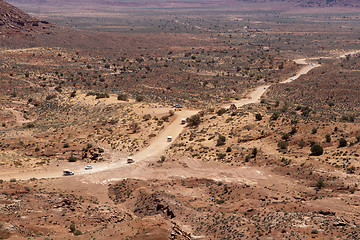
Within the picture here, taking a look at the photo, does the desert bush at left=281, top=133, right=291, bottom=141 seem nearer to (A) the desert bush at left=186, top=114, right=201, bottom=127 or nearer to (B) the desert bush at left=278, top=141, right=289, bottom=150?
(B) the desert bush at left=278, top=141, right=289, bottom=150

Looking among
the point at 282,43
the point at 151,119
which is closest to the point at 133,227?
the point at 151,119

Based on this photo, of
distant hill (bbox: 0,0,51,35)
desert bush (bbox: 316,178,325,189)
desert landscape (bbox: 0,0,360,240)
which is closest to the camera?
desert landscape (bbox: 0,0,360,240)

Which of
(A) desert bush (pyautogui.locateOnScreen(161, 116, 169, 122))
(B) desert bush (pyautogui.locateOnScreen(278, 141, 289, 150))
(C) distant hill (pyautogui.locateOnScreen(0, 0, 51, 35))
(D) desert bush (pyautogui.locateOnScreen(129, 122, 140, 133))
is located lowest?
(D) desert bush (pyautogui.locateOnScreen(129, 122, 140, 133))

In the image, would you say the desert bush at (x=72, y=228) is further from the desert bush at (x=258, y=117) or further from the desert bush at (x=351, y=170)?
the desert bush at (x=258, y=117)

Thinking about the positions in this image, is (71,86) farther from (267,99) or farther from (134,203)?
(134,203)

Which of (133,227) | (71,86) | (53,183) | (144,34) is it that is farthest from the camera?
(144,34)

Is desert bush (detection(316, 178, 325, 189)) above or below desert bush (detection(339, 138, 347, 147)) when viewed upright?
below

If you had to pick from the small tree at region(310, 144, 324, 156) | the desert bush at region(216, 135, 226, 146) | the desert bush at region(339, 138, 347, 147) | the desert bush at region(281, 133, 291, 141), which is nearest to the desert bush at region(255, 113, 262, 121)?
the desert bush at region(281, 133, 291, 141)
